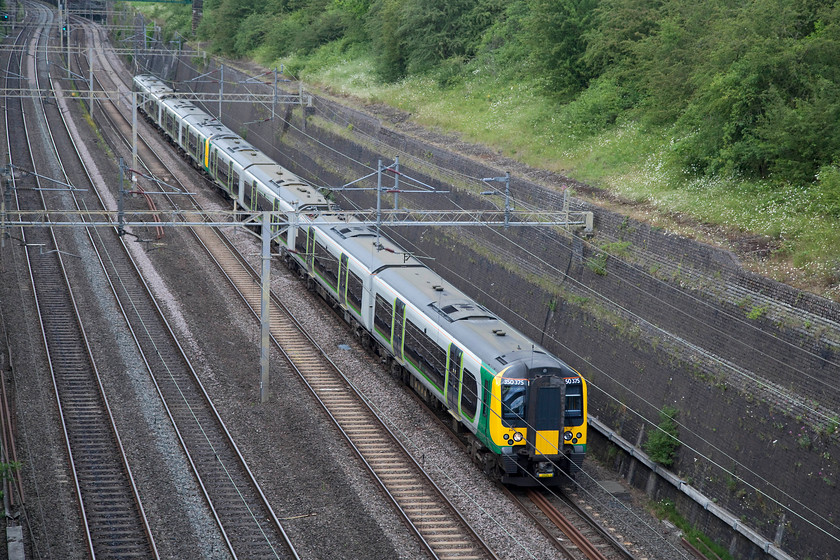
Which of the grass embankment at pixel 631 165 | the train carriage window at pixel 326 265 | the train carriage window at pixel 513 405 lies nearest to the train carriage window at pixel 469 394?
the train carriage window at pixel 513 405

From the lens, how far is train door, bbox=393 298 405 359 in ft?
69.6

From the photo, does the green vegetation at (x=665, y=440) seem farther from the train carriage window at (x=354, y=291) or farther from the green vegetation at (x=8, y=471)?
the green vegetation at (x=8, y=471)

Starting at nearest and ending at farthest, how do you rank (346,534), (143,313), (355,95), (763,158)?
(346,534) < (763,158) < (143,313) < (355,95)

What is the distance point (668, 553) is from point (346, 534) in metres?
5.71

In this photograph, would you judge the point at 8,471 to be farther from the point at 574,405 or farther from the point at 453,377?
the point at 574,405

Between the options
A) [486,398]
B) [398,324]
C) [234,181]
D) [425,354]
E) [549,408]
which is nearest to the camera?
[549,408]

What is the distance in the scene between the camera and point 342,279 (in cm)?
2514

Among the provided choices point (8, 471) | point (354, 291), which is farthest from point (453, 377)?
point (8, 471)

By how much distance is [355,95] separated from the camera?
45594 mm

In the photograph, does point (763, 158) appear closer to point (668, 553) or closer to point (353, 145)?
point (668, 553)

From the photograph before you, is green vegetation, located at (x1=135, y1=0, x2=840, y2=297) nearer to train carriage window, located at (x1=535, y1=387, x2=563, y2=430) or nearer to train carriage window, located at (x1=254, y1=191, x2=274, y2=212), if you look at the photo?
train carriage window, located at (x1=535, y1=387, x2=563, y2=430)

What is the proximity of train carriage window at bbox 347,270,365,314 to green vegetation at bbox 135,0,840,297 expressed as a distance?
24.3ft

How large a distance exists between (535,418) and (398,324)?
545cm

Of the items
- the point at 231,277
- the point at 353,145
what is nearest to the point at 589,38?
the point at 353,145
